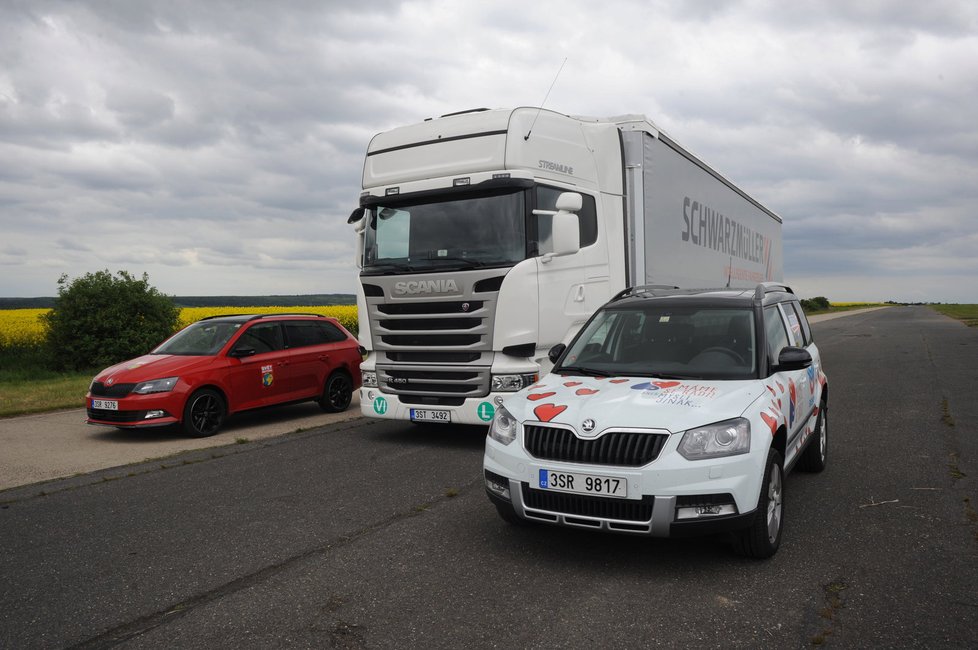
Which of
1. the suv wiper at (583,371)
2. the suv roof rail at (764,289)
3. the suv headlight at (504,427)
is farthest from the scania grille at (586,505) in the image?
the suv roof rail at (764,289)

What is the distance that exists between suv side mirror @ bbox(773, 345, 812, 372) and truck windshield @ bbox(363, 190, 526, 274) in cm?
332

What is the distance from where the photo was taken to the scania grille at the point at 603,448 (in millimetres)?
4289

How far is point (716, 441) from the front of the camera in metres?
4.32

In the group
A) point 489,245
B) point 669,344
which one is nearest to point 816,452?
point 669,344

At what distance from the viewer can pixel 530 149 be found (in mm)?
8398

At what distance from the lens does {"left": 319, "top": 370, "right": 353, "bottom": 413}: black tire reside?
37.9 ft

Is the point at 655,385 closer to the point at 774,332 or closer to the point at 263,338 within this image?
the point at 774,332

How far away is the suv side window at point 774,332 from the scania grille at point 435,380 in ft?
9.88

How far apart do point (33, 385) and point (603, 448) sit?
48.1 ft

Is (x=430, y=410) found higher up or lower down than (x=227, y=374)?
lower down

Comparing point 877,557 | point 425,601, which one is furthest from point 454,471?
point 877,557

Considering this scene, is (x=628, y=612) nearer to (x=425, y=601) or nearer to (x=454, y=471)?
(x=425, y=601)

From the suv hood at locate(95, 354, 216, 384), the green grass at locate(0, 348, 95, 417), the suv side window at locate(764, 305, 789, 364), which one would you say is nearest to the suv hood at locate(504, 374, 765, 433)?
the suv side window at locate(764, 305, 789, 364)

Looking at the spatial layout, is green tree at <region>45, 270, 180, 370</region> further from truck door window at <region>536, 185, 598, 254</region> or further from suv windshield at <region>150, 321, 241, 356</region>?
truck door window at <region>536, 185, 598, 254</region>
